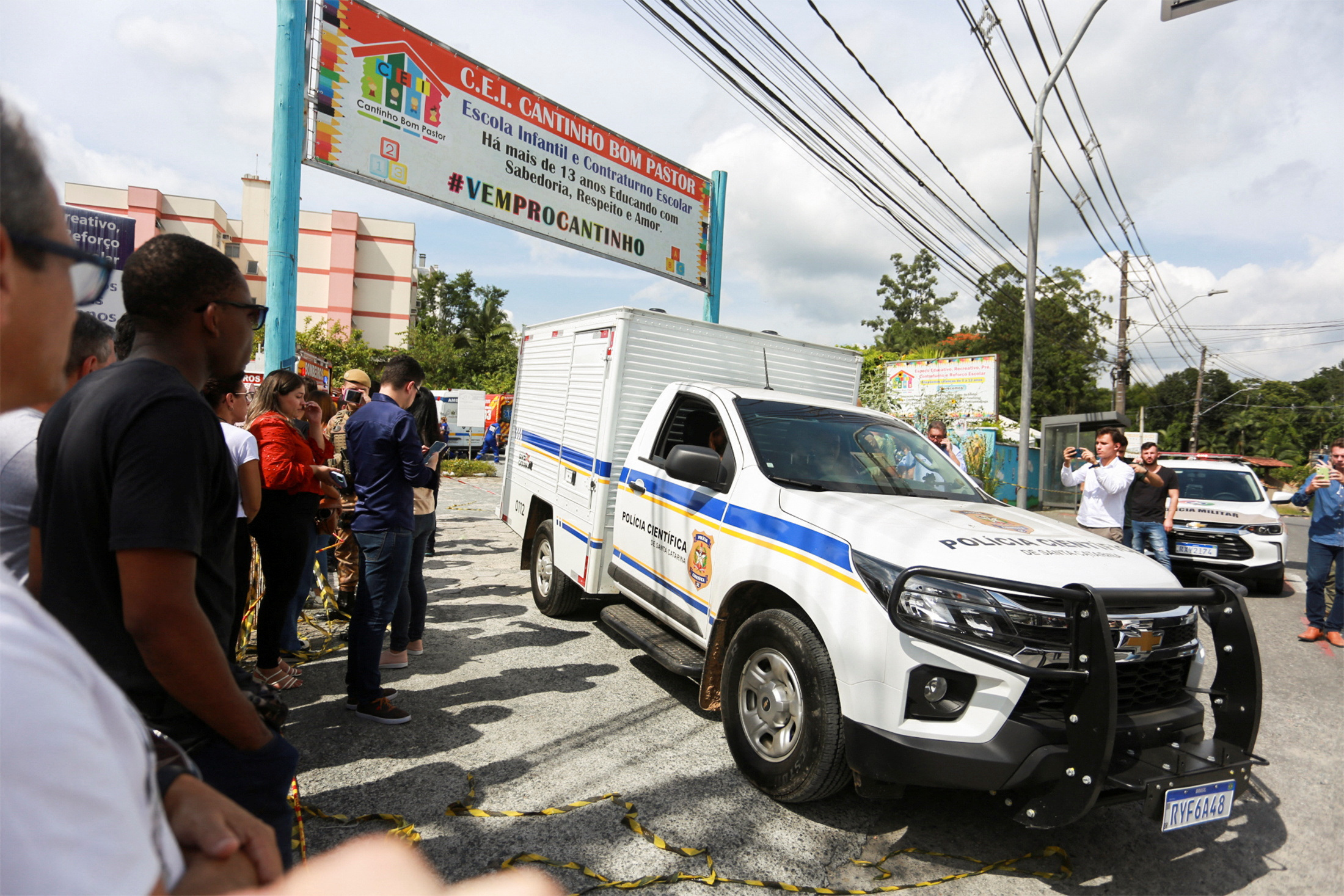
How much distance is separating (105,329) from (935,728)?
346 centimetres

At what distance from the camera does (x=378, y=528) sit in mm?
4117

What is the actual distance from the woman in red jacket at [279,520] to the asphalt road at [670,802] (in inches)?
18.8

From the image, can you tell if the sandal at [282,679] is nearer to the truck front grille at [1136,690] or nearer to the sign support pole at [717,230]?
the truck front grille at [1136,690]

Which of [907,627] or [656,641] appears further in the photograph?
[656,641]

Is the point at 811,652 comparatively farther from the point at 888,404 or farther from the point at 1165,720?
the point at 888,404

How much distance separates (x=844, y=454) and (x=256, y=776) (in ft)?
11.6

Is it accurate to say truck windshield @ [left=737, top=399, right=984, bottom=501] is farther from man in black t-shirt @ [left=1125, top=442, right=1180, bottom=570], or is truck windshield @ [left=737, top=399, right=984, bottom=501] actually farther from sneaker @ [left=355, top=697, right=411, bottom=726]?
man in black t-shirt @ [left=1125, top=442, right=1180, bottom=570]

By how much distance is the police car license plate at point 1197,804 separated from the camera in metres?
2.74

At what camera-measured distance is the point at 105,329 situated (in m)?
2.77

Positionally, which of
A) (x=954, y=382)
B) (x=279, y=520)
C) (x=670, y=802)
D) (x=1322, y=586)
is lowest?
(x=670, y=802)

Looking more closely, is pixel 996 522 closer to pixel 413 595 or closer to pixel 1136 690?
pixel 1136 690

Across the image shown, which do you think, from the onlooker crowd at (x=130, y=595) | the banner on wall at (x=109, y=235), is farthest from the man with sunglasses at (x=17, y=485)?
the banner on wall at (x=109, y=235)

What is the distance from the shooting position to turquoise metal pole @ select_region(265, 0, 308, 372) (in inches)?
239

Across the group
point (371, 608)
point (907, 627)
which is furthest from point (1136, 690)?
point (371, 608)
